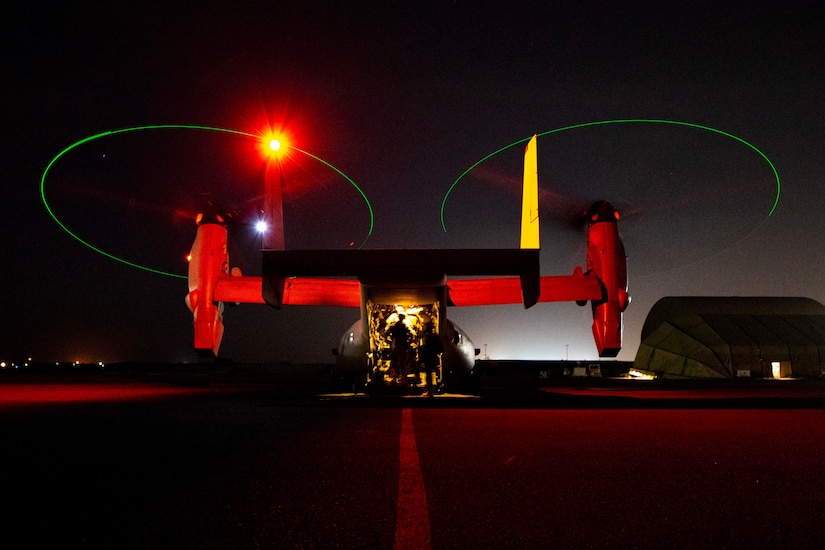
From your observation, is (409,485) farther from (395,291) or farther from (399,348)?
(399,348)

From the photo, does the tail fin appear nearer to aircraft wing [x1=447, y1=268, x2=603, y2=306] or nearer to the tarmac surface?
aircraft wing [x1=447, y1=268, x2=603, y2=306]

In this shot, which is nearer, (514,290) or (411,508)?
(411,508)

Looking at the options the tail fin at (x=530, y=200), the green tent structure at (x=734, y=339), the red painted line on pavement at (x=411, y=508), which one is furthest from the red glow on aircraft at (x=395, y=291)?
the green tent structure at (x=734, y=339)

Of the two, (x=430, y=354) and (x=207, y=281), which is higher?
(x=207, y=281)

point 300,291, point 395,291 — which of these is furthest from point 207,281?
point 395,291

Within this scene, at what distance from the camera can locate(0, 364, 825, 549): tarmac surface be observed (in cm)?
289

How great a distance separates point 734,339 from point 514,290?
35.0 metres

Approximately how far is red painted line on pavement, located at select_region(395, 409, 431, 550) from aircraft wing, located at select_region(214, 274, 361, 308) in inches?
442

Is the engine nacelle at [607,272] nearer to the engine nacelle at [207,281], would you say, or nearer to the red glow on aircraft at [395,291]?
the red glow on aircraft at [395,291]

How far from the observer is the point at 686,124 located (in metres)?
13.7

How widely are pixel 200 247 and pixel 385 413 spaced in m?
8.68

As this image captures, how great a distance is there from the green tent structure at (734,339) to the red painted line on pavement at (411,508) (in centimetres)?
4435

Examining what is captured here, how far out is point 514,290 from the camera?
1661cm

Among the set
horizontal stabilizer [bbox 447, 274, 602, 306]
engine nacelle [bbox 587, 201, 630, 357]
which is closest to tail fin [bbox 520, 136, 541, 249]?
horizontal stabilizer [bbox 447, 274, 602, 306]
